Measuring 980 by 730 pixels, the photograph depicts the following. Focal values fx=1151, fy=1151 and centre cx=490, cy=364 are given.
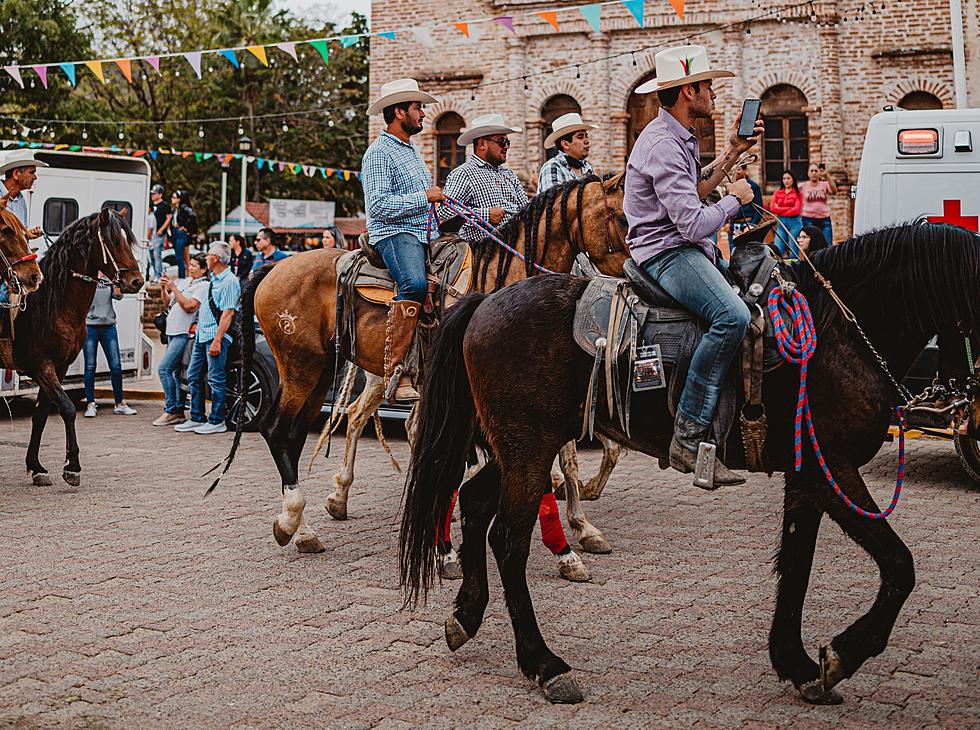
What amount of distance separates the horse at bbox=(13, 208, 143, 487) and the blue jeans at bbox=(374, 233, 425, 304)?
13.1ft

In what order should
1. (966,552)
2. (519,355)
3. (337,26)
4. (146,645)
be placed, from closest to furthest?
(519,355)
(146,645)
(966,552)
(337,26)

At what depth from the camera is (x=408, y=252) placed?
298 inches

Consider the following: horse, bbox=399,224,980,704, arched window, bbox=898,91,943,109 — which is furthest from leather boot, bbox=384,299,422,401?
arched window, bbox=898,91,943,109

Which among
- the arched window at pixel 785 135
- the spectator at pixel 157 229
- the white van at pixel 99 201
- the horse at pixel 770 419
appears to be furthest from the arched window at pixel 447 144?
the horse at pixel 770 419

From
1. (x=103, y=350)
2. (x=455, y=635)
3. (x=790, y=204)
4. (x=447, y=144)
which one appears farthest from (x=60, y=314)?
(x=447, y=144)

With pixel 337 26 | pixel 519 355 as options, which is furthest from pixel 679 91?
pixel 337 26

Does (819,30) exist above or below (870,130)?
above

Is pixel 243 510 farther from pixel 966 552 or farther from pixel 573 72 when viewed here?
pixel 573 72

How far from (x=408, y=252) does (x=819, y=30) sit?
21.3 m

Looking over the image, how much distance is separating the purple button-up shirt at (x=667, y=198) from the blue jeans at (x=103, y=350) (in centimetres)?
1084

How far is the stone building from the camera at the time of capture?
25.6 meters

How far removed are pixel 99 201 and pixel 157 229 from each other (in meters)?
8.79

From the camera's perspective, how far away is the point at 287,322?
8.07 metres

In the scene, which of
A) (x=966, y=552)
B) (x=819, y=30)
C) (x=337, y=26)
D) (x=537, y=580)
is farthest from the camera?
(x=337, y=26)
